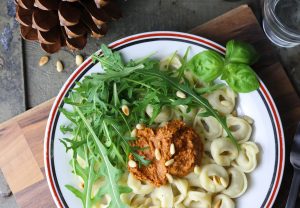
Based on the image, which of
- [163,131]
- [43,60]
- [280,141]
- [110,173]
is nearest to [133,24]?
[43,60]

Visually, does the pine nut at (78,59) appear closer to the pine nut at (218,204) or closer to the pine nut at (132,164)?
the pine nut at (132,164)

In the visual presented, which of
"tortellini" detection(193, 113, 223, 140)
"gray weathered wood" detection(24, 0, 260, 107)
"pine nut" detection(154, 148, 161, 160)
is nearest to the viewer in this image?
"pine nut" detection(154, 148, 161, 160)

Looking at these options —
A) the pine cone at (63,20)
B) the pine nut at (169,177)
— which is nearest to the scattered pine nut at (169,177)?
the pine nut at (169,177)

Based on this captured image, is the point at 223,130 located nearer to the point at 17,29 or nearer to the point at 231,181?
the point at 231,181

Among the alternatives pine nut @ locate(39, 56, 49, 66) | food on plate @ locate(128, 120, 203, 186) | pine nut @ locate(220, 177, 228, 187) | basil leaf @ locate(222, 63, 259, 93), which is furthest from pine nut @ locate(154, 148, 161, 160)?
pine nut @ locate(39, 56, 49, 66)

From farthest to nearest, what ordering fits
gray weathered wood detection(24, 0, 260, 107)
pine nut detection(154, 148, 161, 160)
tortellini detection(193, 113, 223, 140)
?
1. gray weathered wood detection(24, 0, 260, 107)
2. tortellini detection(193, 113, 223, 140)
3. pine nut detection(154, 148, 161, 160)

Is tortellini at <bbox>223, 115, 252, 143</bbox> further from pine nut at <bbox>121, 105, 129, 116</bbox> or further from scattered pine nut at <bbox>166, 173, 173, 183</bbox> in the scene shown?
pine nut at <bbox>121, 105, 129, 116</bbox>

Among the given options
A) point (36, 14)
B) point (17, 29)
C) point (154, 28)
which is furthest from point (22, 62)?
point (154, 28)

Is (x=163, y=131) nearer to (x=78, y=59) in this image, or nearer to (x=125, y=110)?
(x=125, y=110)
